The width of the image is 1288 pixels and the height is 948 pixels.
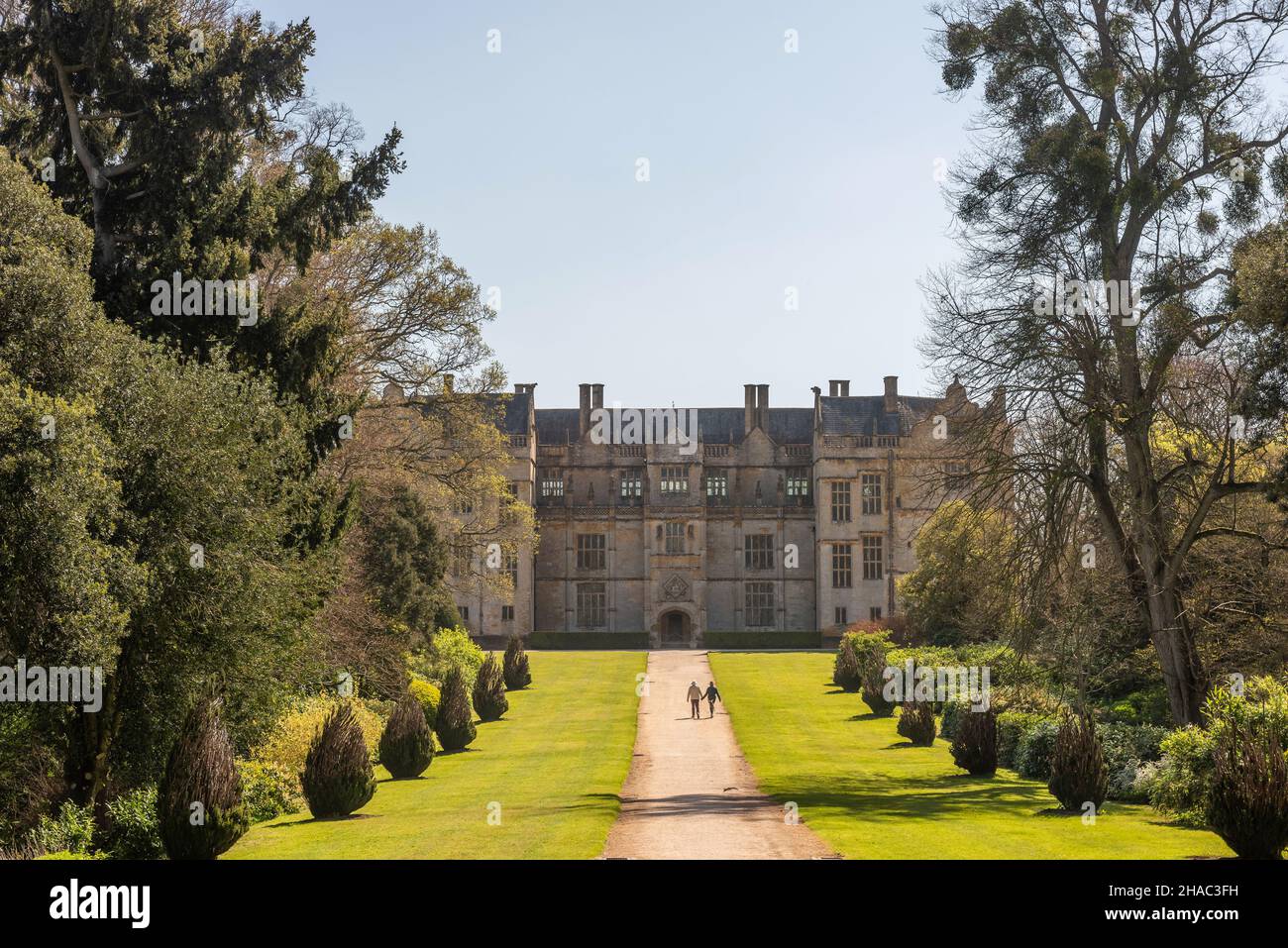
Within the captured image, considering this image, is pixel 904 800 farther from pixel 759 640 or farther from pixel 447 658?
pixel 759 640

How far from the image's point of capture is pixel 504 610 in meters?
63.7

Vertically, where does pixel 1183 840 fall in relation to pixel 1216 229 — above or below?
below

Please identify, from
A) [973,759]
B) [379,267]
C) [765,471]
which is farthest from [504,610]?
[973,759]

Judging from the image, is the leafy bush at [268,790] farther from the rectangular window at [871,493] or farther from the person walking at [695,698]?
the rectangular window at [871,493]

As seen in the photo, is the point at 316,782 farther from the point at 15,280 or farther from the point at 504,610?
the point at 504,610

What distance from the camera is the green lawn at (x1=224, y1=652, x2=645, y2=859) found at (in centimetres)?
1588

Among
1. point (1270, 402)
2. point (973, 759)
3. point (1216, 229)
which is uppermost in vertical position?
point (1216, 229)

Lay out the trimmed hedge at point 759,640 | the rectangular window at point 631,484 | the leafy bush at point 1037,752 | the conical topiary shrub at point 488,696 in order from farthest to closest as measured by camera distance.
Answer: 1. the rectangular window at point 631,484
2. the trimmed hedge at point 759,640
3. the conical topiary shrub at point 488,696
4. the leafy bush at point 1037,752

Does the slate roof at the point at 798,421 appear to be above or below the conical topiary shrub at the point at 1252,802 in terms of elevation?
above

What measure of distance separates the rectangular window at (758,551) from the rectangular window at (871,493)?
516 centimetres

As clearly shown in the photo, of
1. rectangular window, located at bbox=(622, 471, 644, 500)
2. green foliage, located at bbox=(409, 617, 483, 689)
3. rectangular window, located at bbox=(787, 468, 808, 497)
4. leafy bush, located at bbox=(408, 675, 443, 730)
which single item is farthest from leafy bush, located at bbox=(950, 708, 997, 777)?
rectangular window, located at bbox=(622, 471, 644, 500)

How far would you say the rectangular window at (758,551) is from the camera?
216ft

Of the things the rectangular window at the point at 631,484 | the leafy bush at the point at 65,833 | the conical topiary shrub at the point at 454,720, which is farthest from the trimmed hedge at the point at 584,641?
the leafy bush at the point at 65,833
